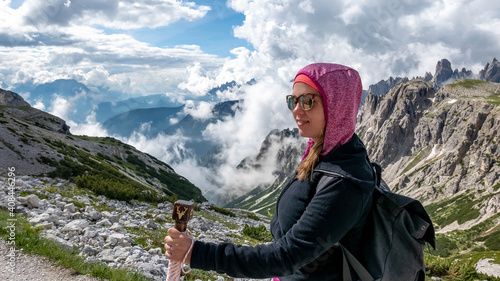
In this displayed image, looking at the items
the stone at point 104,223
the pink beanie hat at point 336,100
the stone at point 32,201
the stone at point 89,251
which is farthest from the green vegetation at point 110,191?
the pink beanie hat at point 336,100

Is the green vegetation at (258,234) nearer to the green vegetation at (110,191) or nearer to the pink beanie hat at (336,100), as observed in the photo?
the green vegetation at (110,191)

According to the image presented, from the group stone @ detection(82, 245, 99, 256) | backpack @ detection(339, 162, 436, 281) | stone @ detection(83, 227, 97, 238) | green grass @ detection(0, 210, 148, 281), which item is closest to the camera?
backpack @ detection(339, 162, 436, 281)

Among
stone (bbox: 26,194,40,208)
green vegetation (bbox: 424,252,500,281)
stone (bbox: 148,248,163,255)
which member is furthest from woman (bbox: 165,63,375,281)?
green vegetation (bbox: 424,252,500,281)

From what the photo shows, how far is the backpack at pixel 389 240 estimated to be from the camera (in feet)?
11.2

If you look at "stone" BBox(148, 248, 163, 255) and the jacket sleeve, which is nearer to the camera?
the jacket sleeve

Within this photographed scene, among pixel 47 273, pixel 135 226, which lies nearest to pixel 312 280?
pixel 47 273

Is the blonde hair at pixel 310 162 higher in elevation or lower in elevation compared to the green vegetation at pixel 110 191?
higher

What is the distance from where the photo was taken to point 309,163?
3.62m

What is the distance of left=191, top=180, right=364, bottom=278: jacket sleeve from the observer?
10.1 feet

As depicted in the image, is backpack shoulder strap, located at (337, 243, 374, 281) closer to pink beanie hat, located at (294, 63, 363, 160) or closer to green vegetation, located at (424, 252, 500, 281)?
pink beanie hat, located at (294, 63, 363, 160)

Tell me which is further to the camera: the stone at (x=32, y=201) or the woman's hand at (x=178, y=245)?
the stone at (x=32, y=201)

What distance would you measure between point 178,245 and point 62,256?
6904mm

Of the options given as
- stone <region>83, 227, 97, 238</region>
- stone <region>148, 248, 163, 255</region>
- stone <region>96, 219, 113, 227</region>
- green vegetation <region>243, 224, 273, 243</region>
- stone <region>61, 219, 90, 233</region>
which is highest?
stone <region>61, 219, 90, 233</region>

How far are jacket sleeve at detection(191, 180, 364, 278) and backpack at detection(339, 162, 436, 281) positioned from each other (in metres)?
0.41
